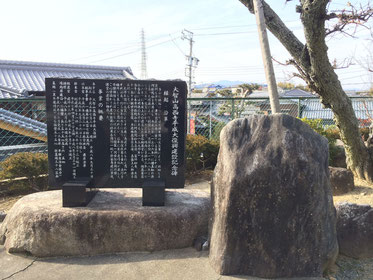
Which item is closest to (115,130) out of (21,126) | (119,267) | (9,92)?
(119,267)

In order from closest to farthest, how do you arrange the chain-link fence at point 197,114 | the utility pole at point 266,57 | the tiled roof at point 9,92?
the utility pole at point 266,57 < the chain-link fence at point 197,114 < the tiled roof at point 9,92

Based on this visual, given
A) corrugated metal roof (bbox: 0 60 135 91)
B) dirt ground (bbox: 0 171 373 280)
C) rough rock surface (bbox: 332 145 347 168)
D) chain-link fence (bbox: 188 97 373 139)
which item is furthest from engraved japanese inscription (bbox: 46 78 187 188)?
corrugated metal roof (bbox: 0 60 135 91)

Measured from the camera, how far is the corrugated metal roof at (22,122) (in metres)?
6.09

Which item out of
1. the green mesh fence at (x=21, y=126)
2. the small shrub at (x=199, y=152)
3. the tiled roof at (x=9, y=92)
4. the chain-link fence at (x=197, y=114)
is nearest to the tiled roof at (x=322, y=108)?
the chain-link fence at (x=197, y=114)

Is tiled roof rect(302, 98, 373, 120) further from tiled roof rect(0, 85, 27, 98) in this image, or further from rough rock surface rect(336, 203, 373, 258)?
tiled roof rect(0, 85, 27, 98)

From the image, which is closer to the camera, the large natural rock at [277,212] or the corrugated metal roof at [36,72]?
the large natural rock at [277,212]

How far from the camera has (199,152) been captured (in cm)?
658

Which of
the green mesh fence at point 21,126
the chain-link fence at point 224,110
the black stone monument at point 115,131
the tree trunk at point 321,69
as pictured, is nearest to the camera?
the black stone monument at point 115,131

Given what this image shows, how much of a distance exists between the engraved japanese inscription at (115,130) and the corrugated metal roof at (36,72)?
8.08 meters

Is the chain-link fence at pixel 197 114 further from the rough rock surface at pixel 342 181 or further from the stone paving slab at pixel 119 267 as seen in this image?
the stone paving slab at pixel 119 267

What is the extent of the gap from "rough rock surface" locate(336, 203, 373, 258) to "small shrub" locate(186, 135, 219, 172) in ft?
11.8

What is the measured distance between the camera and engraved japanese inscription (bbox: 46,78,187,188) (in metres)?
3.62

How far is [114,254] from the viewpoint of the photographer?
3.25m

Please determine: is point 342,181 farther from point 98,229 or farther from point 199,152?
point 98,229
